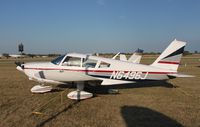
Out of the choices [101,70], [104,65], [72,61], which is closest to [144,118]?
[101,70]

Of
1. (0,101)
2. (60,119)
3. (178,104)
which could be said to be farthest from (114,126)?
(0,101)

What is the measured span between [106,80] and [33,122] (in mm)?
4375

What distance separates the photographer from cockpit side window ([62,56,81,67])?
10086 millimetres

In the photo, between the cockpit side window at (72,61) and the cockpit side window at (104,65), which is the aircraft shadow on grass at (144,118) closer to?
the cockpit side window at (104,65)

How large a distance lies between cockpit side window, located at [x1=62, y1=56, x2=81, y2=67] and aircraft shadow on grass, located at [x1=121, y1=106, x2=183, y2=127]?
319 cm

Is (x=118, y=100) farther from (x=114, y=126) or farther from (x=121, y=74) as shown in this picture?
(x=114, y=126)

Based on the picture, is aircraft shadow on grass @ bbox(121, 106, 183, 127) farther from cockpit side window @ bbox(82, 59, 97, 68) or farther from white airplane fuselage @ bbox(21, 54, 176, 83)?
cockpit side window @ bbox(82, 59, 97, 68)

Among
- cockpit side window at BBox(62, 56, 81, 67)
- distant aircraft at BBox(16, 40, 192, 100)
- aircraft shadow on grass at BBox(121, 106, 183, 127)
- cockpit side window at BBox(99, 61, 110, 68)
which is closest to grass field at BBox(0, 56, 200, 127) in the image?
aircraft shadow on grass at BBox(121, 106, 183, 127)

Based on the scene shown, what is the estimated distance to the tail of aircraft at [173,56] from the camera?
33.8ft

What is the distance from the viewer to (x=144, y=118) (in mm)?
6809

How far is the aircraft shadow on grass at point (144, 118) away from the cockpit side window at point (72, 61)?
3188 mm

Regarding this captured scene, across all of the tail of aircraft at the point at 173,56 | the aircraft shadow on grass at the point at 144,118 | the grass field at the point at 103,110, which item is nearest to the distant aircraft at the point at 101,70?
the tail of aircraft at the point at 173,56

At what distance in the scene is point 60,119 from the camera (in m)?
6.62

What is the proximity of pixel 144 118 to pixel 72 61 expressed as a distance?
181 inches
